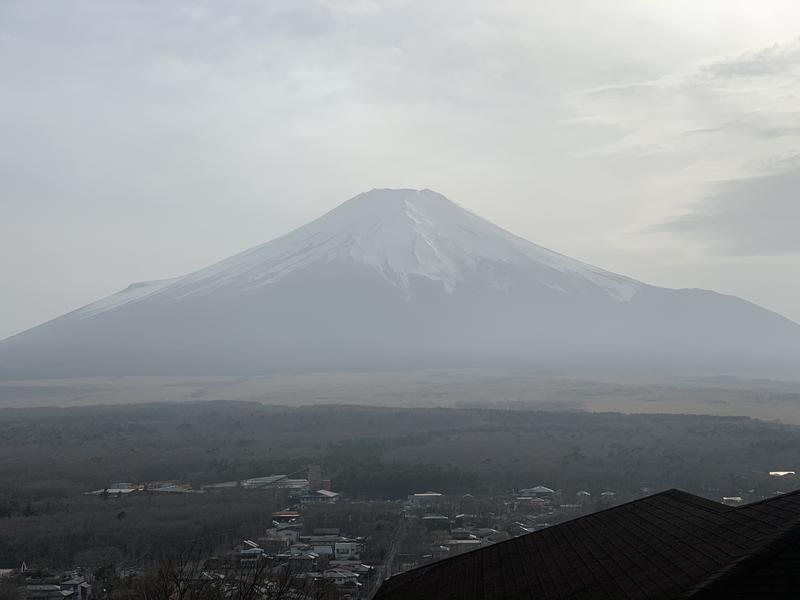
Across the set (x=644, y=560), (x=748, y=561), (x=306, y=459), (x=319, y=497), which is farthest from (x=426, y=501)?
(x=748, y=561)

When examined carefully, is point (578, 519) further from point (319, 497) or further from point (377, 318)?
point (377, 318)

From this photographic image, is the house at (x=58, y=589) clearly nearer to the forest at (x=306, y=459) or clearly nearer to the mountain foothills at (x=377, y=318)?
the forest at (x=306, y=459)

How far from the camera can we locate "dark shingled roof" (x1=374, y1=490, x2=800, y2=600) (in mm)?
8875

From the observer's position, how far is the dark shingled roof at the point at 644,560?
8.88 metres

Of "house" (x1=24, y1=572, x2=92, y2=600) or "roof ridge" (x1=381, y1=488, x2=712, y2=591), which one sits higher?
"roof ridge" (x1=381, y1=488, x2=712, y2=591)

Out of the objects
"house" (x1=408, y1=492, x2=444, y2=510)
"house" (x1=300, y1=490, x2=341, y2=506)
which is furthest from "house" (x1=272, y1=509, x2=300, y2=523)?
"house" (x1=408, y1=492, x2=444, y2=510)

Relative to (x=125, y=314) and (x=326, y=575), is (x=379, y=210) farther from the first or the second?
(x=326, y=575)

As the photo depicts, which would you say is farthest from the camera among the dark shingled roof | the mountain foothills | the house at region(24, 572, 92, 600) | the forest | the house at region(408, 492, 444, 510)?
the mountain foothills

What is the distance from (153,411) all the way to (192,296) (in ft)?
196

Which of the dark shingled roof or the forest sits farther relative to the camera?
the forest

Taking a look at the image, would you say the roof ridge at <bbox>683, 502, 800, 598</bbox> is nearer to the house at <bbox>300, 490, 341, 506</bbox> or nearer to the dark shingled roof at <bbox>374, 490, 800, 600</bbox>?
the dark shingled roof at <bbox>374, 490, 800, 600</bbox>

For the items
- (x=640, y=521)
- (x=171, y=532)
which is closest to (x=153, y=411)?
(x=171, y=532)

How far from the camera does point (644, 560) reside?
11.4 metres

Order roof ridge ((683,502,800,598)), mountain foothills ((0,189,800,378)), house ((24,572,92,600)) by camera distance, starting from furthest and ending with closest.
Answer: mountain foothills ((0,189,800,378))
house ((24,572,92,600))
roof ridge ((683,502,800,598))
